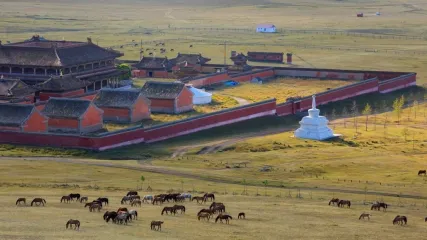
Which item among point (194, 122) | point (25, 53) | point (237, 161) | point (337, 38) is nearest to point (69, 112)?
point (194, 122)

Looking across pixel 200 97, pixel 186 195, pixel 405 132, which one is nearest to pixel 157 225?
pixel 186 195

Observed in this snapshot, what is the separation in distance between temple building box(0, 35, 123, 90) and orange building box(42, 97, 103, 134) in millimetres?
16779

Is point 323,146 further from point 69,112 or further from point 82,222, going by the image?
point 82,222

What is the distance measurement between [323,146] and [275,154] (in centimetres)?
519

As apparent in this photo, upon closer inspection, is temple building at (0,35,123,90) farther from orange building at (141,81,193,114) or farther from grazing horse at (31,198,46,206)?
grazing horse at (31,198,46,206)

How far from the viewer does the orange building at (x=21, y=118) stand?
7300 cm

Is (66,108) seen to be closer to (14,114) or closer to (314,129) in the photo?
(14,114)

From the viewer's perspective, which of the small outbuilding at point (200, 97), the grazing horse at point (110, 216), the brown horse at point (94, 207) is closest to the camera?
the grazing horse at point (110, 216)

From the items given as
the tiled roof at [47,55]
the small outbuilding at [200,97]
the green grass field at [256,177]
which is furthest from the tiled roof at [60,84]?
the small outbuilding at [200,97]

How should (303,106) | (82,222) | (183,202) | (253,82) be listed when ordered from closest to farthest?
1. (82,222)
2. (183,202)
3. (303,106)
4. (253,82)

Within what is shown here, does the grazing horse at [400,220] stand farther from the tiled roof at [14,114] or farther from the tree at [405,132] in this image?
the tiled roof at [14,114]

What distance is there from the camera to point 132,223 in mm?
44281

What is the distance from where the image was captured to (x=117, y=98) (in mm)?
83750

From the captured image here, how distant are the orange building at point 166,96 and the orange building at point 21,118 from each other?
48.3ft
